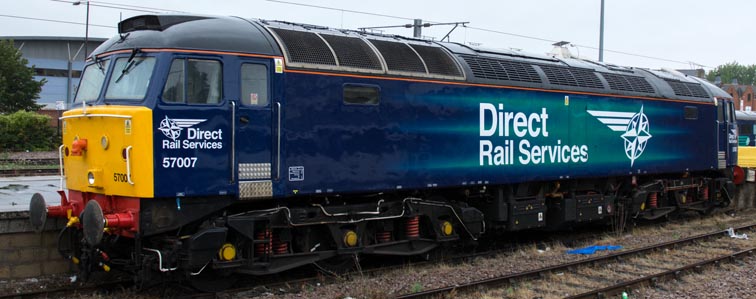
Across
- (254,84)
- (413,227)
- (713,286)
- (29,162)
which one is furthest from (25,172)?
(713,286)

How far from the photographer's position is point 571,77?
43.4ft

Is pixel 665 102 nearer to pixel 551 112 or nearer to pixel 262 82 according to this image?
pixel 551 112

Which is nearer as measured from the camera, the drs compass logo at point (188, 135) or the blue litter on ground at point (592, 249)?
the drs compass logo at point (188, 135)

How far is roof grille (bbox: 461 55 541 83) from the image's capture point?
11.4m

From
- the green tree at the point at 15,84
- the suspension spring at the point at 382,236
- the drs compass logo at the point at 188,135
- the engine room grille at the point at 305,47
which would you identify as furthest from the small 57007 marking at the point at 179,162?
the green tree at the point at 15,84

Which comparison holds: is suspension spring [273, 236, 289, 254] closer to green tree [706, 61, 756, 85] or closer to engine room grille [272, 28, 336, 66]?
engine room grille [272, 28, 336, 66]

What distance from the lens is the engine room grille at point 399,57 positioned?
1009 cm

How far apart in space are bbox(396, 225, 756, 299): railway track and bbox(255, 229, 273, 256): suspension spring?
1.80 meters

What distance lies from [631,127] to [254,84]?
29.2 ft

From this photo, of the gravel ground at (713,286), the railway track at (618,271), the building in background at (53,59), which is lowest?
the gravel ground at (713,286)

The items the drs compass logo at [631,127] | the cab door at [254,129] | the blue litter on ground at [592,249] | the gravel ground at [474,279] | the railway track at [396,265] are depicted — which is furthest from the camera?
the drs compass logo at [631,127]

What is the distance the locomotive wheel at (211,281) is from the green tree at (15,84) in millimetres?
40213

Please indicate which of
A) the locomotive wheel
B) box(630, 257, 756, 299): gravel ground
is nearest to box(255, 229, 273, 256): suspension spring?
the locomotive wheel

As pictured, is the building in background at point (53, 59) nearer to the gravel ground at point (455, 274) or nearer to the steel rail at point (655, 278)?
the gravel ground at point (455, 274)
